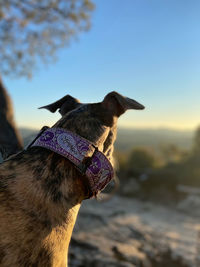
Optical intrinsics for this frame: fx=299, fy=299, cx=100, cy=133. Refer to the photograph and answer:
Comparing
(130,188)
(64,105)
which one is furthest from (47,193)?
(130,188)

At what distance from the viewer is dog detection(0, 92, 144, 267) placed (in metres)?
2.04

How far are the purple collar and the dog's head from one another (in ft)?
0.66

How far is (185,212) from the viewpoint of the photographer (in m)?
13.3

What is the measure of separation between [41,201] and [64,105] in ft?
4.46

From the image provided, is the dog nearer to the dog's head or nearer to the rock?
the dog's head

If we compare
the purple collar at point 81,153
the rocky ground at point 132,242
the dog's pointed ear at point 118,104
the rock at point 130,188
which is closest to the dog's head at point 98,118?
the dog's pointed ear at point 118,104

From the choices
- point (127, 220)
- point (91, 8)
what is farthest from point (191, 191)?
point (91, 8)

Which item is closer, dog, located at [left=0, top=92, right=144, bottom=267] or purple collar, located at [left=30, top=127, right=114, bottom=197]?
dog, located at [left=0, top=92, right=144, bottom=267]

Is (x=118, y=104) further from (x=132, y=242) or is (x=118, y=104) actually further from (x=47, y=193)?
(x=132, y=242)

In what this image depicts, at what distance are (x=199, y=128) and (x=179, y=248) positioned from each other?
711 inches

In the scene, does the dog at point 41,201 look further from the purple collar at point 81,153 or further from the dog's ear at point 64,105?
the dog's ear at point 64,105

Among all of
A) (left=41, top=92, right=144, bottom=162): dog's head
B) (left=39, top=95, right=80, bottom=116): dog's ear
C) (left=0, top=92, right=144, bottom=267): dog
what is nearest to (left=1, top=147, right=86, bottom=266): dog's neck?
(left=0, top=92, right=144, bottom=267): dog

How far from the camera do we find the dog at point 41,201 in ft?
6.68

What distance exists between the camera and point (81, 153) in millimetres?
2404
